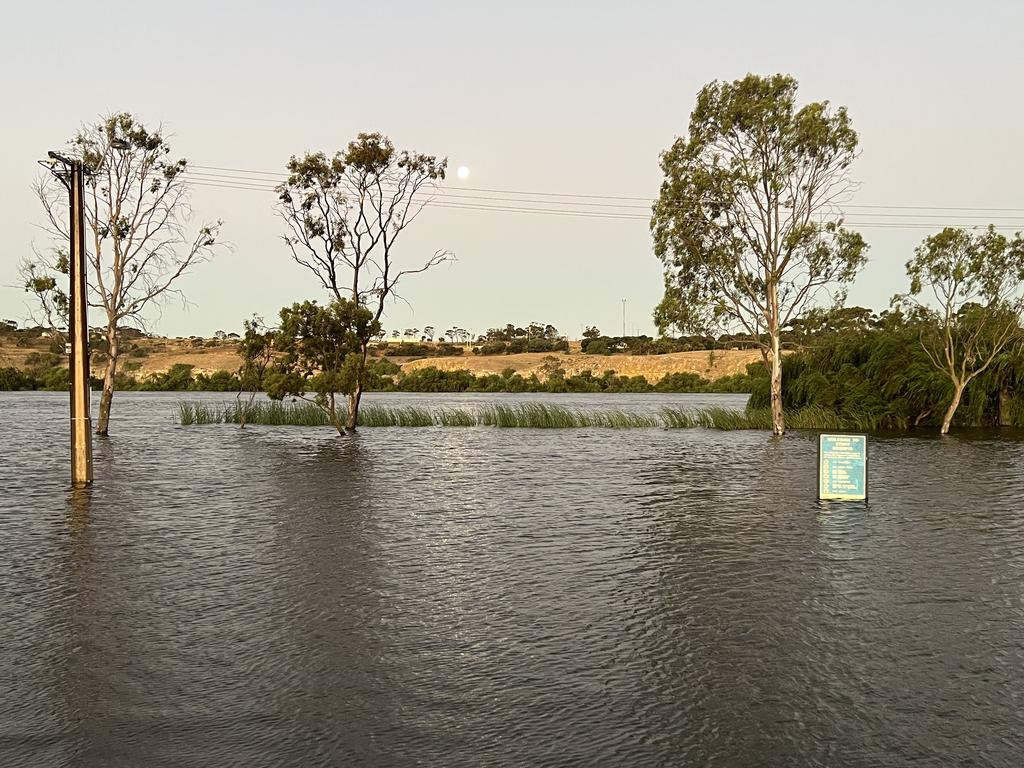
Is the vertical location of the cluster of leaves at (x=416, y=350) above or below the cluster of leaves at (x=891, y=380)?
above

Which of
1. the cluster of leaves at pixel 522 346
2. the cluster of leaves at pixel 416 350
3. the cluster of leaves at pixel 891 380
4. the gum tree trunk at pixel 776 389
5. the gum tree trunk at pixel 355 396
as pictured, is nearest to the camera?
the gum tree trunk at pixel 776 389

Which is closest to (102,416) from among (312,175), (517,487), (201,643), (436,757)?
(312,175)

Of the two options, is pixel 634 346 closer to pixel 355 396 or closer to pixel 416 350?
pixel 416 350

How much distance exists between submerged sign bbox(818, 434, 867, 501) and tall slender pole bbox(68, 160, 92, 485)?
14519mm

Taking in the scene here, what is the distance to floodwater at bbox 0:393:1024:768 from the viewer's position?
5.43 meters

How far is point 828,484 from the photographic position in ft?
55.5

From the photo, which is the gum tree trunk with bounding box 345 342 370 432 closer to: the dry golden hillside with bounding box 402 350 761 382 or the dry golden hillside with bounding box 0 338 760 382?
the dry golden hillside with bounding box 0 338 760 382

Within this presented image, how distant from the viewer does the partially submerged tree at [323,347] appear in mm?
39000

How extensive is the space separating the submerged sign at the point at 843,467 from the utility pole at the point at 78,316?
14519mm

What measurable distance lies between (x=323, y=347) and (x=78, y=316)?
20.6 m

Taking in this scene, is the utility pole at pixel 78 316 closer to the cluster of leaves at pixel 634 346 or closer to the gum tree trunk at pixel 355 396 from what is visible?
the gum tree trunk at pixel 355 396

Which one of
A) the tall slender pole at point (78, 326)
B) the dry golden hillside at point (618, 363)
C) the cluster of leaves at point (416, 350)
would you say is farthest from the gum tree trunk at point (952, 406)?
the cluster of leaves at point (416, 350)

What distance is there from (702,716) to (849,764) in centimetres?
101

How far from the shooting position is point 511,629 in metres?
7.98
